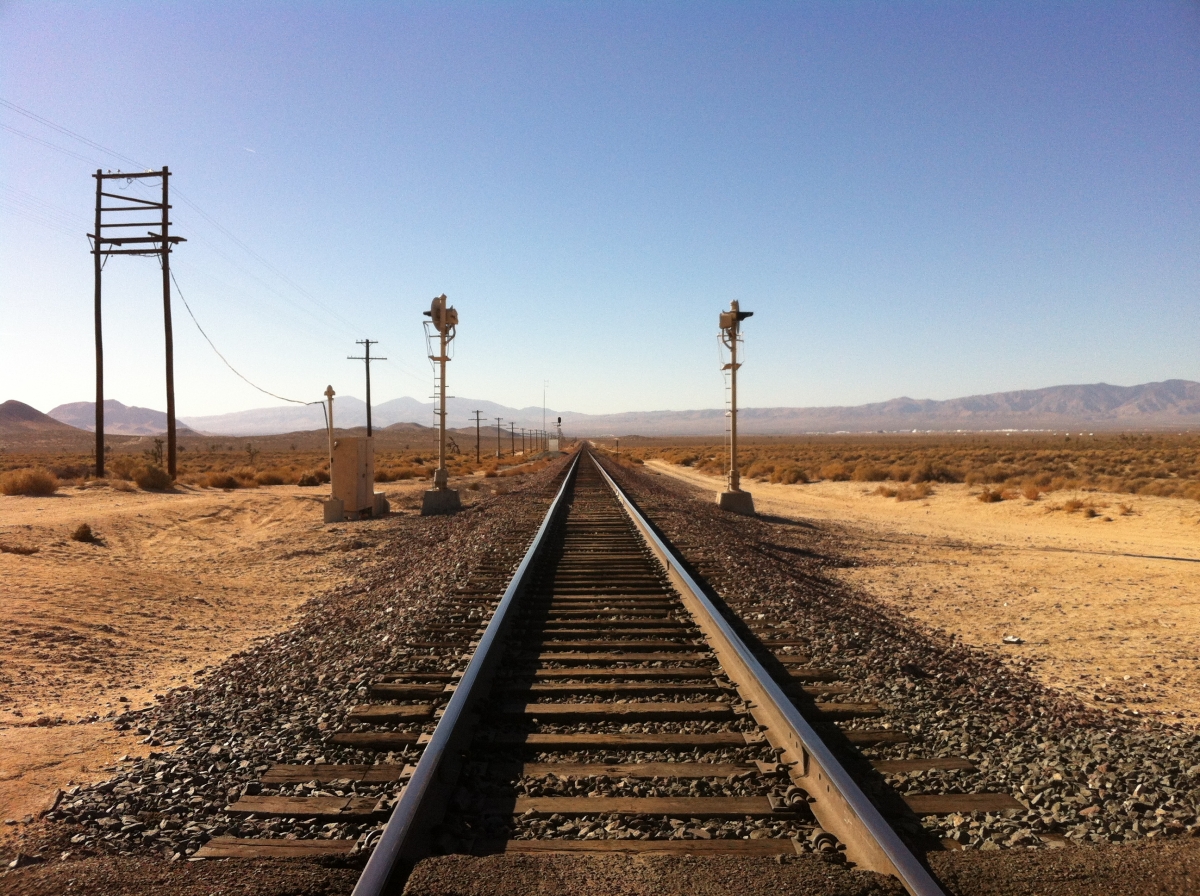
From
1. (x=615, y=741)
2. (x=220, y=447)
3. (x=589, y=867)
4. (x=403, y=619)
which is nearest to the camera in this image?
(x=589, y=867)

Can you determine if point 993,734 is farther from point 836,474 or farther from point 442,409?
point 836,474

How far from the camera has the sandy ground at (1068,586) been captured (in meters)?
6.67

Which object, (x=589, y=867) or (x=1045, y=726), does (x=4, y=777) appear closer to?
(x=589, y=867)

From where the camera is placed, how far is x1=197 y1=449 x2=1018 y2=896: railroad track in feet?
10.1

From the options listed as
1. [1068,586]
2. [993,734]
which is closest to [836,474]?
[1068,586]

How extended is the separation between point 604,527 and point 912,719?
9.46 m

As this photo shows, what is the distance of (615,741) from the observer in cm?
406

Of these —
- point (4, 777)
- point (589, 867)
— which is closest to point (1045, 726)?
point (589, 867)

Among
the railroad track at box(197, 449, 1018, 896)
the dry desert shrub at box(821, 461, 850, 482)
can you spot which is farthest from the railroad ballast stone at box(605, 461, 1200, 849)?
the dry desert shrub at box(821, 461, 850, 482)

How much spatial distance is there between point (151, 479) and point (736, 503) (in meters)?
19.7

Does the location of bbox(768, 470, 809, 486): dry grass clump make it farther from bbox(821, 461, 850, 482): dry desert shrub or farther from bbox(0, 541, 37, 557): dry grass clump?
bbox(0, 541, 37, 557): dry grass clump

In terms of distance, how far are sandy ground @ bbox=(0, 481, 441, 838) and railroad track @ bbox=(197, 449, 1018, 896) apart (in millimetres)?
1515

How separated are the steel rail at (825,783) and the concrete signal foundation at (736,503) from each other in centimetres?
1352

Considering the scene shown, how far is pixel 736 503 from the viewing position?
19.1 meters
